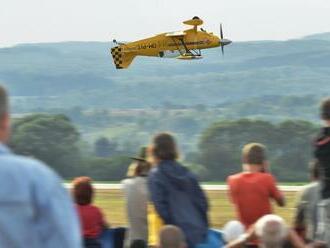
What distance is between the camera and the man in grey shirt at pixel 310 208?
737 cm

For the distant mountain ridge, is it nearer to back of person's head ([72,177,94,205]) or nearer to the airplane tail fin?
the airplane tail fin

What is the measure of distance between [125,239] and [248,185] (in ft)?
3.30

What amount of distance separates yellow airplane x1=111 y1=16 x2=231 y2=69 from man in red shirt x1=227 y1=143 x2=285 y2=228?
26128 millimetres

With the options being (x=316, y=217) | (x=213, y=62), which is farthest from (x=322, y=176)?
(x=213, y=62)

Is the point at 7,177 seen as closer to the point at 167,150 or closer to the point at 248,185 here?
Result: the point at 167,150

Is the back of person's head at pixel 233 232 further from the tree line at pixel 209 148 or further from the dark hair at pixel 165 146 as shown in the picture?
the tree line at pixel 209 148

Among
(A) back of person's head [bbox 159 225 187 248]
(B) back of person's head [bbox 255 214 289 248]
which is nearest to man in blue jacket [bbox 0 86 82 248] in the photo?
(A) back of person's head [bbox 159 225 187 248]

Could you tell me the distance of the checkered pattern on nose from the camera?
34.3m

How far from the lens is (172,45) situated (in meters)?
36.7

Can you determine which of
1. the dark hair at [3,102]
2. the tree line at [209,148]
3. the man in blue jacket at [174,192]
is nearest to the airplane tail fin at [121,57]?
the tree line at [209,148]

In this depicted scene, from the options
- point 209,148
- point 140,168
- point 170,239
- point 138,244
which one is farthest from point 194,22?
point 170,239

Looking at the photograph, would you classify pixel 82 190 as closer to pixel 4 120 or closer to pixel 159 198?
pixel 159 198

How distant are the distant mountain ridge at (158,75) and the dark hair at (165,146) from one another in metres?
38.3

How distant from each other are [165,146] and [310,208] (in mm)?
1073
